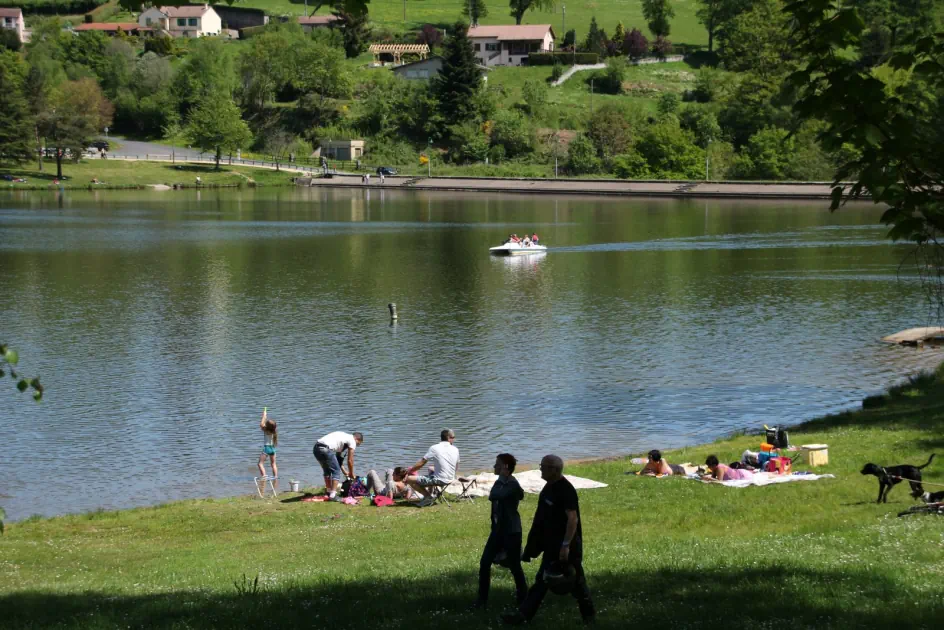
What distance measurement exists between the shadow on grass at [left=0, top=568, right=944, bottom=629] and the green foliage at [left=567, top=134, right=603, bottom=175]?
5172 inches

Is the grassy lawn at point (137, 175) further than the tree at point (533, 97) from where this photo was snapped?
No

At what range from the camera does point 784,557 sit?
13219 mm

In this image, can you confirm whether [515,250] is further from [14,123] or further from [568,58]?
[568,58]

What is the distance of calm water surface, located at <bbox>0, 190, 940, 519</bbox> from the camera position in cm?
2870

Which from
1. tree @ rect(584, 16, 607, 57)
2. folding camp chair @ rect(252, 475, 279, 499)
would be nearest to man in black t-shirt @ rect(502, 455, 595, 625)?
folding camp chair @ rect(252, 475, 279, 499)

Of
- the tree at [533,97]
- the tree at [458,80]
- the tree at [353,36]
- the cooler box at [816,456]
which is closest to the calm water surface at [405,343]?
the cooler box at [816,456]

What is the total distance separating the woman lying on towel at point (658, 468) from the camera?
21797 millimetres

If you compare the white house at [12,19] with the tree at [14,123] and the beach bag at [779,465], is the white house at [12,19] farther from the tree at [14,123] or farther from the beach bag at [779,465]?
the beach bag at [779,465]

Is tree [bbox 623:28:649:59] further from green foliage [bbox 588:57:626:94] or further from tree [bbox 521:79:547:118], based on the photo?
tree [bbox 521:79:547:118]

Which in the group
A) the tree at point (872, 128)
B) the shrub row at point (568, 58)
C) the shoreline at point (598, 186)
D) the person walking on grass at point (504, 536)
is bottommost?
the person walking on grass at point (504, 536)

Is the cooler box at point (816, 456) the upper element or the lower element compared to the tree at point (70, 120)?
lower

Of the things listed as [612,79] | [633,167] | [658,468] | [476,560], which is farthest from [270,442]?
[612,79]

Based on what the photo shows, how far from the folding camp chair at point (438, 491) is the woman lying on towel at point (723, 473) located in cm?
480

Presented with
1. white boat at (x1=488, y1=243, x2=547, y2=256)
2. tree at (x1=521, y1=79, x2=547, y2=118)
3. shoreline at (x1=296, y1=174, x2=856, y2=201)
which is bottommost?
white boat at (x1=488, y1=243, x2=547, y2=256)
